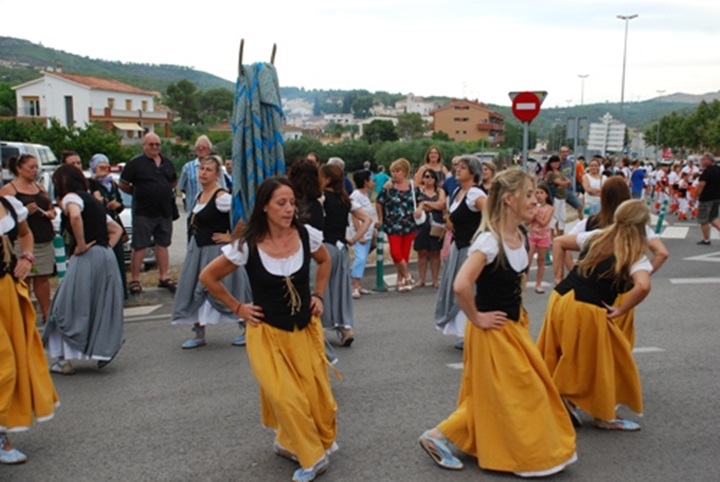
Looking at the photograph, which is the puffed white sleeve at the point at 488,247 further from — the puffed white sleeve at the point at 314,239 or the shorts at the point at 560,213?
the shorts at the point at 560,213

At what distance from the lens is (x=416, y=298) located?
1059cm

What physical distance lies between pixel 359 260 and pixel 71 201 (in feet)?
16.2

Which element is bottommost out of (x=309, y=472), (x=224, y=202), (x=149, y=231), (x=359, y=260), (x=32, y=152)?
(x=309, y=472)

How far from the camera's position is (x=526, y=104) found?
13203 mm

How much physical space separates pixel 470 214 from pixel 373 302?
3279 mm

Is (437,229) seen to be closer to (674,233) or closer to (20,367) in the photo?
(20,367)

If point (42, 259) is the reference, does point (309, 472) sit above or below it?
below

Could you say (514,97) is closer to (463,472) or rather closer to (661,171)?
(463,472)

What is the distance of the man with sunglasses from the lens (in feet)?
34.1

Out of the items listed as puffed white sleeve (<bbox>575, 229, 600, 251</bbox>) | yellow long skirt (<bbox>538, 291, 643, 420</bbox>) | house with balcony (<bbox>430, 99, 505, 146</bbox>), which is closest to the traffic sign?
puffed white sleeve (<bbox>575, 229, 600, 251</bbox>)

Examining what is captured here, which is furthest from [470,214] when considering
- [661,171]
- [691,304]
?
[661,171]

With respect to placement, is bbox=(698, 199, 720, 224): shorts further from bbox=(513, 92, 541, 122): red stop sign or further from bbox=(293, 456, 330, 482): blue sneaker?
bbox=(293, 456, 330, 482): blue sneaker

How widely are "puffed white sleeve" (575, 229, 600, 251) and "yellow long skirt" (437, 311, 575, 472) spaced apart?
117 cm

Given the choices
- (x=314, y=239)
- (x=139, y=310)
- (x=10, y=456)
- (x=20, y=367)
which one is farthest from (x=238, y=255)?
(x=139, y=310)
